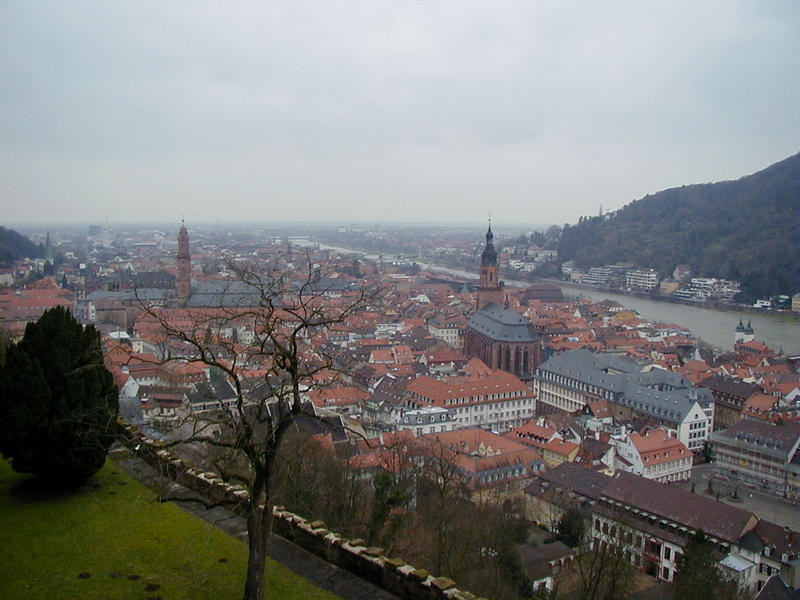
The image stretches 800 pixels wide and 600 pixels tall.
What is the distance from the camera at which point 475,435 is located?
23875mm

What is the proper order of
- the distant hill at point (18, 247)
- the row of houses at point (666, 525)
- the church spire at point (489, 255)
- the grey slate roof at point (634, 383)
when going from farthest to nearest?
the distant hill at point (18, 247)
the church spire at point (489, 255)
the grey slate roof at point (634, 383)
the row of houses at point (666, 525)

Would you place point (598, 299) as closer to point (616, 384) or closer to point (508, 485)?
point (616, 384)

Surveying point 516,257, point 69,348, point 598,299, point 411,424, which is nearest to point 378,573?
point 69,348

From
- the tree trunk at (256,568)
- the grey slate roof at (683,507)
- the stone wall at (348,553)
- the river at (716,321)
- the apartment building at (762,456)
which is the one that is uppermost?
the tree trunk at (256,568)

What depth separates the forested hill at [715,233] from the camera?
89131 millimetres

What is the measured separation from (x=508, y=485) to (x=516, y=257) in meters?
109

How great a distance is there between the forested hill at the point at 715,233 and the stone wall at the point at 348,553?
7938 centimetres

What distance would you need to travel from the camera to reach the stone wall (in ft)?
21.3

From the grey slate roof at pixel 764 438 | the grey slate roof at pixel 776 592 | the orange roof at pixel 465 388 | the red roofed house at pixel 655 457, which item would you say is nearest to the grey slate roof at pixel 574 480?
the red roofed house at pixel 655 457

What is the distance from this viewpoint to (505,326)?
4144 cm

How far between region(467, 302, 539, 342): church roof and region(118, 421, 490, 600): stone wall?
32507 millimetres

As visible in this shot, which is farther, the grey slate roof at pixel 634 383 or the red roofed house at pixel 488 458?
the grey slate roof at pixel 634 383

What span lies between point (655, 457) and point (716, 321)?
49.6 m

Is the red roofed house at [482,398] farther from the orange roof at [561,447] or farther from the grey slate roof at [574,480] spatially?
the grey slate roof at [574,480]
